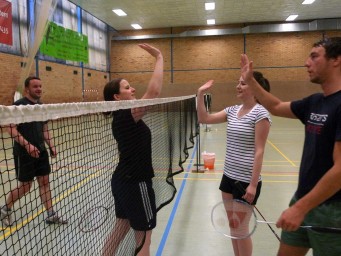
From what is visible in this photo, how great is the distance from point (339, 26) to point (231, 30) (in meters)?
6.76

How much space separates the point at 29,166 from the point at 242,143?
→ 8.54 ft

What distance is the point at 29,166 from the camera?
12.5 ft

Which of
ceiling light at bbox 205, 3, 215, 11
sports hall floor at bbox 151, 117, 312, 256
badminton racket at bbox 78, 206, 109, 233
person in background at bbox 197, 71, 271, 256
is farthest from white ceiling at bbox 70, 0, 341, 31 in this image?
person in background at bbox 197, 71, 271, 256

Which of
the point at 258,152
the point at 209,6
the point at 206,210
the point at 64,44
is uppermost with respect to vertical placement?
the point at 209,6

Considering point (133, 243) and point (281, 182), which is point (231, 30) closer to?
point (281, 182)

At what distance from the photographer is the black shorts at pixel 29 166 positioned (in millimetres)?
3732

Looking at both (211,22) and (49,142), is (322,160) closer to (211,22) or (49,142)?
(49,142)

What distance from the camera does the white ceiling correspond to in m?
16.5

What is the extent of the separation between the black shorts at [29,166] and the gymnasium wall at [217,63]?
53.0 feet

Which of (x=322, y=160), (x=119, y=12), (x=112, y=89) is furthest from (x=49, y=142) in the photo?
(x=119, y=12)

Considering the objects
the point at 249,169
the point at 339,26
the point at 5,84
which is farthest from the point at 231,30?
the point at 249,169

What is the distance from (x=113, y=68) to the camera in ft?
74.8

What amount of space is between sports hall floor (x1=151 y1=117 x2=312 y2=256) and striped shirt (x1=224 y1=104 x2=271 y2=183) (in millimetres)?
1194

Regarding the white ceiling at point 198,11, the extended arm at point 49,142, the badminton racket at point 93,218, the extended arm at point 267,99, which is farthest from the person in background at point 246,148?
the white ceiling at point 198,11
